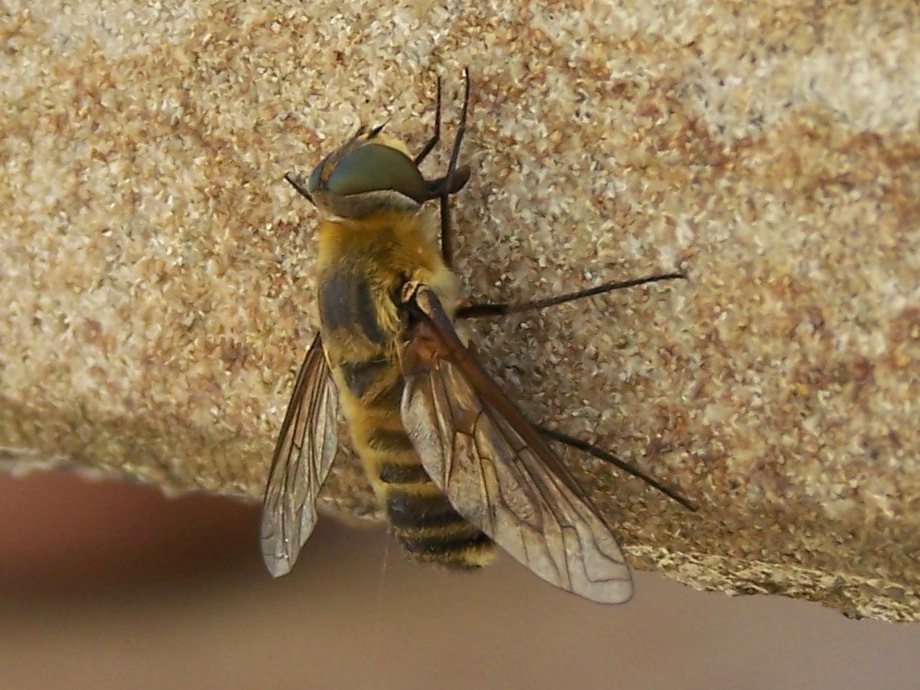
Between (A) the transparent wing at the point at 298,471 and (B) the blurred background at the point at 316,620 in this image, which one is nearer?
(A) the transparent wing at the point at 298,471

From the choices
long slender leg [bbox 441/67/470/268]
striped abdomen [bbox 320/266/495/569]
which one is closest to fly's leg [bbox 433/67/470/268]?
long slender leg [bbox 441/67/470/268]

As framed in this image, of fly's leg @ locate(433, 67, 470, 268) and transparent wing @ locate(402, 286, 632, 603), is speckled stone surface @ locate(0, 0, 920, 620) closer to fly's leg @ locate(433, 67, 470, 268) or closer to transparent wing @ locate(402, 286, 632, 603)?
fly's leg @ locate(433, 67, 470, 268)

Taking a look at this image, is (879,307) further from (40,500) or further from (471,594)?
(40,500)

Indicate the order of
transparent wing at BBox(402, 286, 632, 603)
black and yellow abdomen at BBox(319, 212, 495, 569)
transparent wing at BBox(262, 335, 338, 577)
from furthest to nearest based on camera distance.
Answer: transparent wing at BBox(262, 335, 338, 577), black and yellow abdomen at BBox(319, 212, 495, 569), transparent wing at BBox(402, 286, 632, 603)

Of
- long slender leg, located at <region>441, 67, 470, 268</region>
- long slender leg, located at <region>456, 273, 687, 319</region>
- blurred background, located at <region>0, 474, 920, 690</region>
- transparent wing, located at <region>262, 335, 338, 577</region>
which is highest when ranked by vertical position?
long slender leg, located at <region>441, 67, 470, 268</region>

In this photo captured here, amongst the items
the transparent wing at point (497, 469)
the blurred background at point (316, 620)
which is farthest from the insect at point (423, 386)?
the blurred background at point (316, 620)

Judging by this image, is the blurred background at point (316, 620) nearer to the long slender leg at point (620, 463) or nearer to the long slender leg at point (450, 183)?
the long slender leg at point (620, 463)

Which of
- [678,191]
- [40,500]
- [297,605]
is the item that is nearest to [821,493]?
[678,191]
